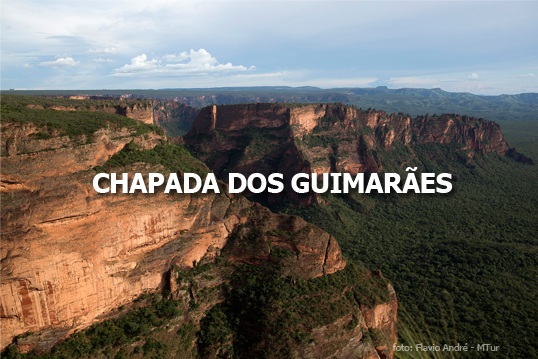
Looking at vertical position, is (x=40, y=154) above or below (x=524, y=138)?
above

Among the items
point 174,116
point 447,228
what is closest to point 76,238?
point 447,228

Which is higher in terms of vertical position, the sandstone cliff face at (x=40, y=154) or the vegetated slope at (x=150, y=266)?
the sandstone cliff face at (x=40, y=154)

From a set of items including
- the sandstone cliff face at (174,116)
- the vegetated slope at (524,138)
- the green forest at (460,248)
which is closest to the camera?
the green forest at (460,248)

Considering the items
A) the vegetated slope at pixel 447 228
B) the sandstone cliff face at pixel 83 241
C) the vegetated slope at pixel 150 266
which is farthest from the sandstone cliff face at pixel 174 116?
the sandstone cliff face at pixel 83 241

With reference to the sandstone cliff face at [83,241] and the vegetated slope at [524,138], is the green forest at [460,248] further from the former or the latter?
the vegetated slope at [524,138]

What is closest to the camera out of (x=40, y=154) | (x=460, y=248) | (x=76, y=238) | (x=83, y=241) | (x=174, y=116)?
(x=40, y=154)

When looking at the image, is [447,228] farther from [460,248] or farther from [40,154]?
[40,154]
